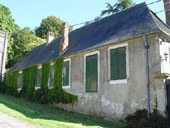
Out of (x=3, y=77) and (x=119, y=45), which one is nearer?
(x=119, y=45)

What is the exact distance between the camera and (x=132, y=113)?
9.79m

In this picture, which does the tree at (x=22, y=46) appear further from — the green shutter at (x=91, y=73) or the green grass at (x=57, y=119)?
the green grass at (x=57, y=119)

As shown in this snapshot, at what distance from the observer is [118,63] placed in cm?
1107

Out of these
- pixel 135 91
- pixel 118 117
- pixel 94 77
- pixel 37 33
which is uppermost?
pixel 37 33

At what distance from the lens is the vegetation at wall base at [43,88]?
14737 millimetres

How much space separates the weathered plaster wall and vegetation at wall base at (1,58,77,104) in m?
2.31

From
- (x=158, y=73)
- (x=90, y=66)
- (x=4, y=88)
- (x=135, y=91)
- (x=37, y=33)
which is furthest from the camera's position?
(x=37, y=33)

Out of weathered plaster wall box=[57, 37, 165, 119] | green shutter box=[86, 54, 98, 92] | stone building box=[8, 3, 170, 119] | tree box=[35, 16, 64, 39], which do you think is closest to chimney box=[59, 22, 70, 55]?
stone building box=[8, 3, 170, 119]

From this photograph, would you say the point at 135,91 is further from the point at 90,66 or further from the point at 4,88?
the point at 4,88

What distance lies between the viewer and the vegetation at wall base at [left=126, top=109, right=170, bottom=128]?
8234 mm

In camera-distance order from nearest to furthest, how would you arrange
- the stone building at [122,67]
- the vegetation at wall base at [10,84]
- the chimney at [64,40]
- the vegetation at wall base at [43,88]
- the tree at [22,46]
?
the stone building at [122,67]
the vegetation at wall base at [43,88]
the chimney at [64,40]
the vegetation at wall base at [10,84]
the tree at [22,46]

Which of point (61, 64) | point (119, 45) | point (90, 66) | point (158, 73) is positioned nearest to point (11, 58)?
point (61, 64)

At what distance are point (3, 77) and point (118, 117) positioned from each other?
2217cm

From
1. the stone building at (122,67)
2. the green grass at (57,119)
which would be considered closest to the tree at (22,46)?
the stone building at (122,67)
